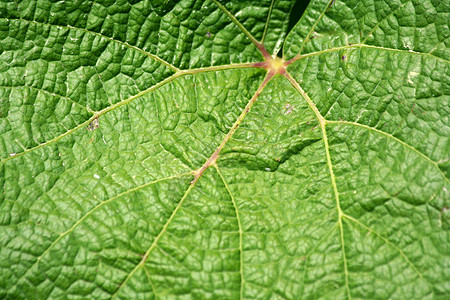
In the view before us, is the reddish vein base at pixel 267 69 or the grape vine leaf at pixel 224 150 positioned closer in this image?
the grape vine leaf at pixel 224 150

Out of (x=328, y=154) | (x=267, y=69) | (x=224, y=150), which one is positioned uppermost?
(x=267, y=69)

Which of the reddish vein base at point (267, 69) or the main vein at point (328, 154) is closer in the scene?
the main vein at point (328, 154)

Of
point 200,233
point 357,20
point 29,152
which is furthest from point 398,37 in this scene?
point 29,152

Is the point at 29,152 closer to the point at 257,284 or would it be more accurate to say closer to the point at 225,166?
Result: the point at 225,166

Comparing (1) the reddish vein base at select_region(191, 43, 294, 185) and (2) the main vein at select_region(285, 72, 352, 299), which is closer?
(2) the main vein at select_region(285, 72, 352, 299)

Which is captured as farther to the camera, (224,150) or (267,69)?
(267,69)

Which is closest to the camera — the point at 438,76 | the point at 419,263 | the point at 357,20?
the point at 419,263

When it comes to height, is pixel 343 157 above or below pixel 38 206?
above

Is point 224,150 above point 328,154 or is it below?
below
